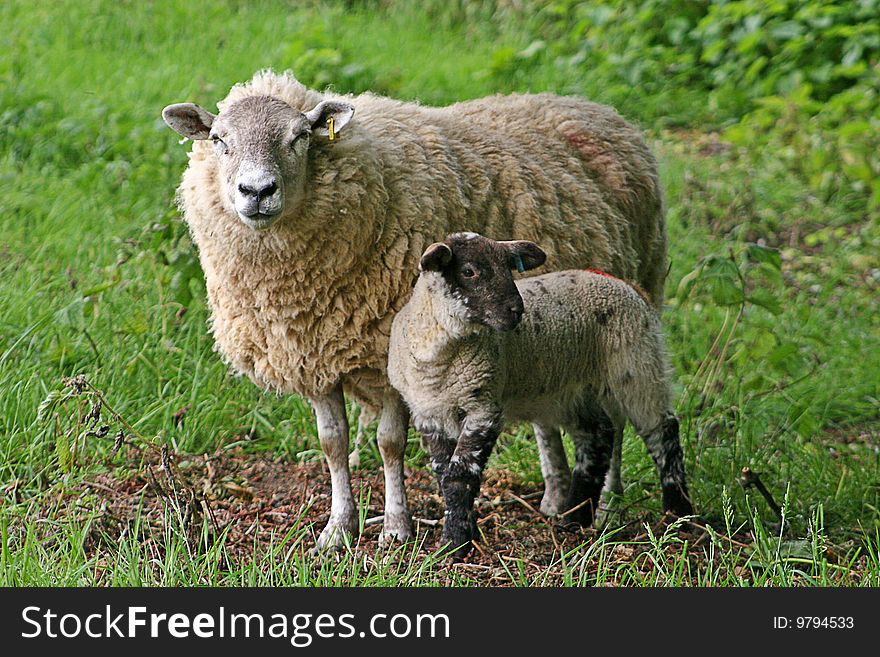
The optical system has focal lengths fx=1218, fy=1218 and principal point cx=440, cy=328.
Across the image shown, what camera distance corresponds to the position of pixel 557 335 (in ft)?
13.9

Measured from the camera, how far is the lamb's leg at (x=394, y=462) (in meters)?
4.50

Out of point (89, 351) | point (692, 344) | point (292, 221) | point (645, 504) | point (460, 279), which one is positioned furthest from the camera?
point (692, 344)

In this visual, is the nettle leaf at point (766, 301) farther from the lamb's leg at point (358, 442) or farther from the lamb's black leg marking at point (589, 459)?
the lamb's leg at point (358, 442)

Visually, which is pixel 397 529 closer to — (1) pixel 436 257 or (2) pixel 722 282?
(1) pixel 436 257

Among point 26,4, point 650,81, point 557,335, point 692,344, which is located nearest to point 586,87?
point 650,81

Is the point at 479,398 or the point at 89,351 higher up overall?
the point at 479,398

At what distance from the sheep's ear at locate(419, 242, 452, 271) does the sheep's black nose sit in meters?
0.56

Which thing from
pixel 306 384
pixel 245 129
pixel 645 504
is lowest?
pixel 645 504

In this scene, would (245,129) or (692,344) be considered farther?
(692,344)

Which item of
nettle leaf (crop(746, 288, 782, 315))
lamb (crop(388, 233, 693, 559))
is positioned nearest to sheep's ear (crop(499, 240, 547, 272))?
lamb (crop(388, 233, 693, 559))

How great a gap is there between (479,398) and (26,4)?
724cm

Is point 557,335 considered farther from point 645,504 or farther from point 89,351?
point 89,351

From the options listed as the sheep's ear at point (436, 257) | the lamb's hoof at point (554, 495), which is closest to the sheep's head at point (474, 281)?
the sheep's ear at point (436, 257)

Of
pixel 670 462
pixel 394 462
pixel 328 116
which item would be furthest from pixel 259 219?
pixel 670 462
